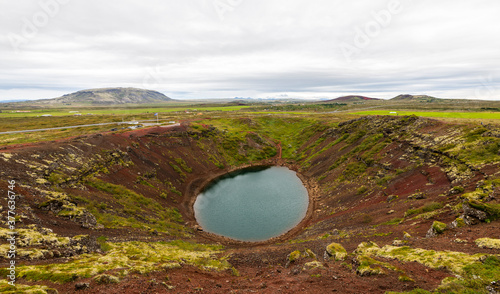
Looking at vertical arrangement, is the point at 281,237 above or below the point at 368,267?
below

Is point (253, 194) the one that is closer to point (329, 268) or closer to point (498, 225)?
point (329, 268)

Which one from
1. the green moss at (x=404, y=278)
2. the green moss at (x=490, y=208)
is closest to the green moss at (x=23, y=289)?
the green moss at (x=404, y=278)

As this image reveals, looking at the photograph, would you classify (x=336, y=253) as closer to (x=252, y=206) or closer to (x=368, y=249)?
(x=368, y=249)

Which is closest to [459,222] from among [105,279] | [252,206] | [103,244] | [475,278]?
[475,278]

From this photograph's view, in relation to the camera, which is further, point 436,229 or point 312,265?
point 436,229

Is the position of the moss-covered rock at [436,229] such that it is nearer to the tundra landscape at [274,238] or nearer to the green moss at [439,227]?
the green moss at [439,227]

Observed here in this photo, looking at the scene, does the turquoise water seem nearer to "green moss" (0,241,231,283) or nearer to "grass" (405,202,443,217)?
"green moss" (0,241,231,283)
